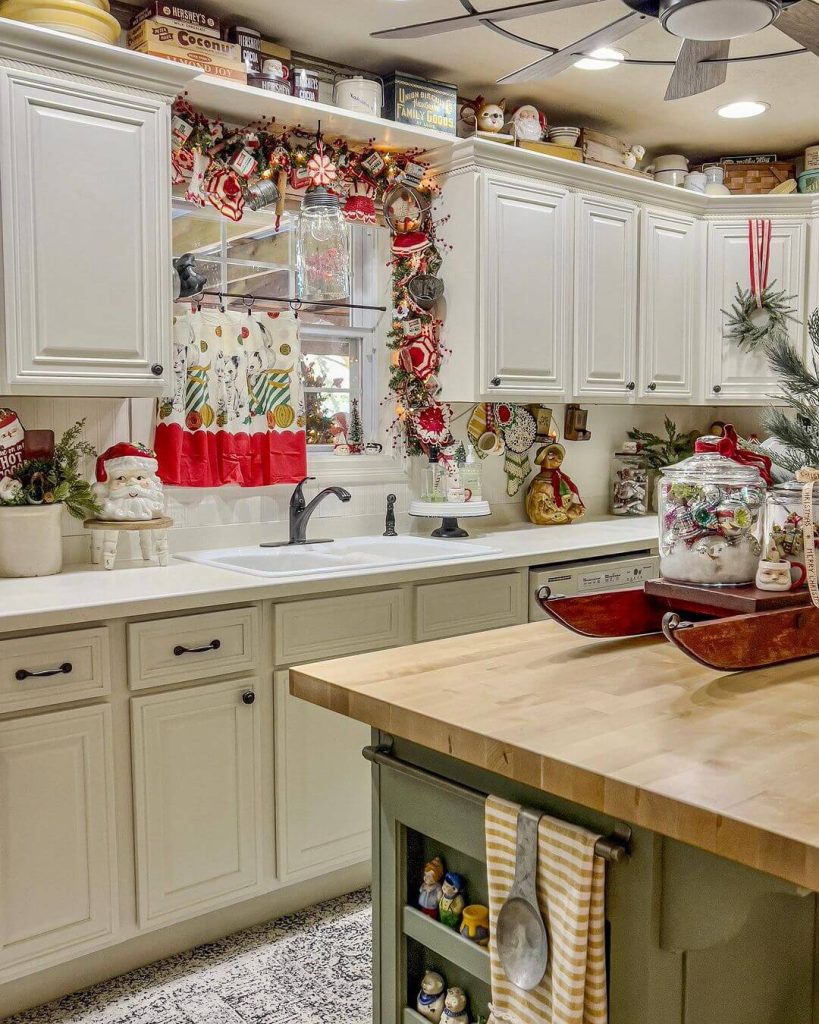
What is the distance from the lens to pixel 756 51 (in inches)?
134

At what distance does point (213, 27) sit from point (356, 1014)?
9.09 feet

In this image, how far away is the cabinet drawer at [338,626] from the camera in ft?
8.73

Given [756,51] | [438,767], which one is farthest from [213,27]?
[438,767]

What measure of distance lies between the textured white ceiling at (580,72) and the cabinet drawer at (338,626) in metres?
1.83

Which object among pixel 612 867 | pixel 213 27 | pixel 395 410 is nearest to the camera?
pixel 612 867

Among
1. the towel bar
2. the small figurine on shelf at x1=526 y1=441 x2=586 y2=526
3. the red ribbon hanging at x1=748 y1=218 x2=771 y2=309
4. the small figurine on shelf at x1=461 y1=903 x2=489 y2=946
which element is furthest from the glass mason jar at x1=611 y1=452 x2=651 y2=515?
the small figurine on shelf at x1=461 y1=903 x2=489 y2=946

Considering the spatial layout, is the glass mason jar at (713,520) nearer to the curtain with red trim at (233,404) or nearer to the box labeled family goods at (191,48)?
the curtain with red trim at (233,404)

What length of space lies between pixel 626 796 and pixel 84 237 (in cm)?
215

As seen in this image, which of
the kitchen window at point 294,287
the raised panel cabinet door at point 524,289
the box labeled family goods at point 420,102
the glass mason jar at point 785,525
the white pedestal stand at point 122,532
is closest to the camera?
the glass mason jar at point 785,525

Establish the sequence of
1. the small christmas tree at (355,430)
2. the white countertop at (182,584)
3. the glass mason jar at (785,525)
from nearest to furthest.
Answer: the glass mason jar at (785,525) < the white countertop at (182,584) < the small christmas tree at (355,430)

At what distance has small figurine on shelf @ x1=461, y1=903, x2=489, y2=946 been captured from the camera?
1402 mm

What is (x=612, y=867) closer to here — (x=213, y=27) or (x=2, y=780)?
(x=2, y=780)

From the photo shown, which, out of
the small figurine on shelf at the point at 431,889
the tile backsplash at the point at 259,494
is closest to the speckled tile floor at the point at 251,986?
the small figurine on shelf at the point at 431,889

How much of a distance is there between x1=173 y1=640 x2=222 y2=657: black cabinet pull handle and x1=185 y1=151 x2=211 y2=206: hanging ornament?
4.78ft
